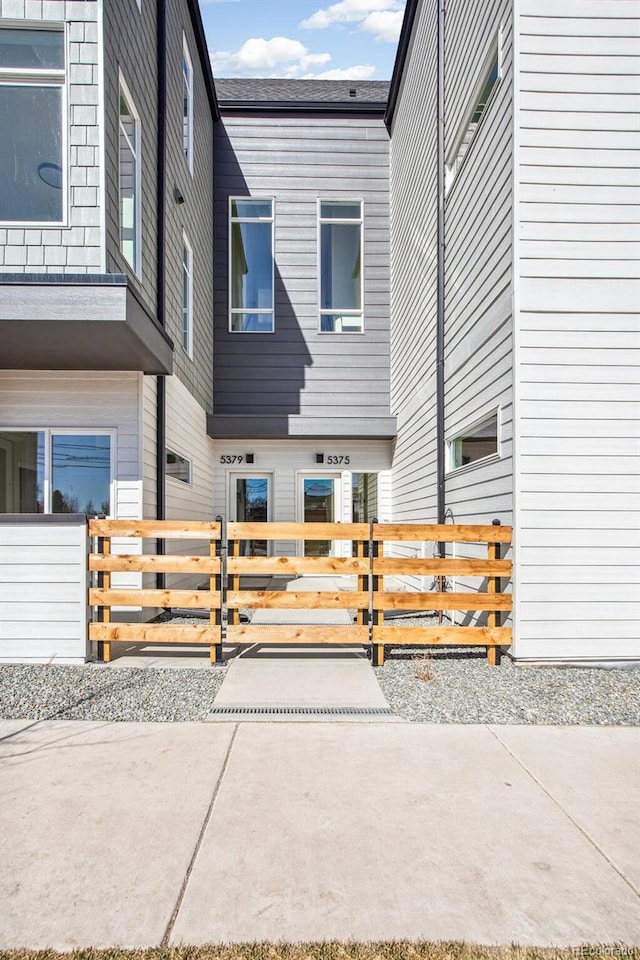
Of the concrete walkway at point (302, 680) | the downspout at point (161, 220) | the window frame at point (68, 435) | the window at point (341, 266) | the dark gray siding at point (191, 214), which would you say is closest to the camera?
the concrete walkway at point (302, 680)

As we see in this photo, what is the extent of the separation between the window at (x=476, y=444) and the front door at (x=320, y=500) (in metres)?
3.97

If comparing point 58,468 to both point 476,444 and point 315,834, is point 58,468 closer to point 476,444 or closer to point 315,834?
point 476,444

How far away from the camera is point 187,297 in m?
8.29

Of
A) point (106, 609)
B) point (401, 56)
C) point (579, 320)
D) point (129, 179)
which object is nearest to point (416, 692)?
point (106, 609)

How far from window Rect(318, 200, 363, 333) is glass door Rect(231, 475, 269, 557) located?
10.6 feet

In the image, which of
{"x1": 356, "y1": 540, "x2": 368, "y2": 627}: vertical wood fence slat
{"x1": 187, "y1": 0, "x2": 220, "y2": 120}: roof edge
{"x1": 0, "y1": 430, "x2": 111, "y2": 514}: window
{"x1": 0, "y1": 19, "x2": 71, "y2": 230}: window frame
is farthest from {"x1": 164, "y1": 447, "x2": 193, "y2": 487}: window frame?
{"x1": 187, "y1": 0, "x2": 220, "y2": 120}: roof edge

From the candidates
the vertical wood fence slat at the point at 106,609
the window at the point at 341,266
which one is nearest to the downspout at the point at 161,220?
the vertical wood fence slat at the point at 106,609

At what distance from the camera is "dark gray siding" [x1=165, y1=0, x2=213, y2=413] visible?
716 cm

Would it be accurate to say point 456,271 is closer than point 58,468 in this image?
No

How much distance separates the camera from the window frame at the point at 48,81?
4.73 meters

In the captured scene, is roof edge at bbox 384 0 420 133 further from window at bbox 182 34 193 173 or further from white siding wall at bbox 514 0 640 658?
white siding wall at bbox 514 0 640 658

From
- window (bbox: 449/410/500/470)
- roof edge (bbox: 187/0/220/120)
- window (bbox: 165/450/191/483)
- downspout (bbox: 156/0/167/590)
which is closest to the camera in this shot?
window (bbox: 449/410/500/470)

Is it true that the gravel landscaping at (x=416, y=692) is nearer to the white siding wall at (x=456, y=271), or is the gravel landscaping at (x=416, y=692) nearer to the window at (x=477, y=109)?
the white siding wall at (x=456, y=271)

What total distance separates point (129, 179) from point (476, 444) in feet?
14.9
